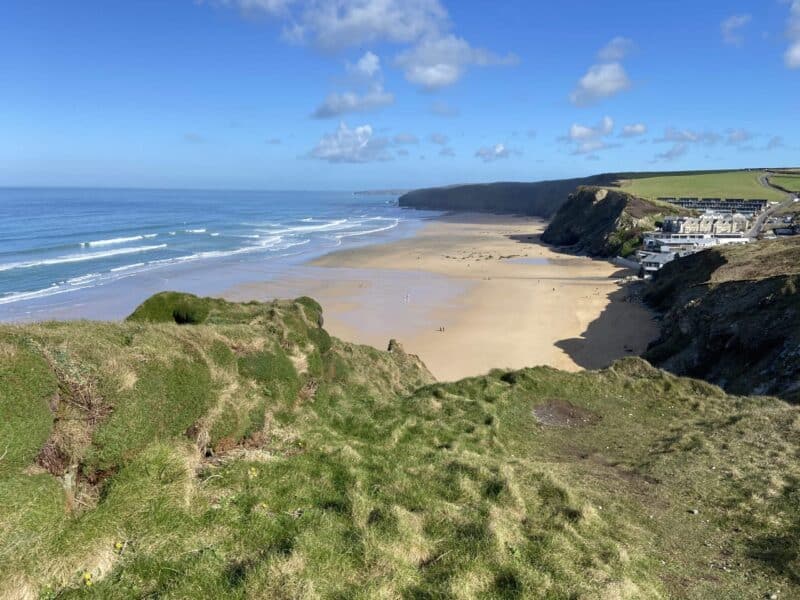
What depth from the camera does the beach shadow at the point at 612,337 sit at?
106 feet

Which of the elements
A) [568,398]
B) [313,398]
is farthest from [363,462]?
[568,398]

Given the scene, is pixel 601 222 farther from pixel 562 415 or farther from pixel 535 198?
pixel 535 198

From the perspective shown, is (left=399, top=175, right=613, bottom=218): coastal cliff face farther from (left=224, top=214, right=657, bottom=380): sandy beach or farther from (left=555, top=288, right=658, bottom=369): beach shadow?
(left=555, top=288, right=658, bottom=369): beach shadow

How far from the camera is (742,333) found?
23.6m

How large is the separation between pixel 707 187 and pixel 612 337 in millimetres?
119037

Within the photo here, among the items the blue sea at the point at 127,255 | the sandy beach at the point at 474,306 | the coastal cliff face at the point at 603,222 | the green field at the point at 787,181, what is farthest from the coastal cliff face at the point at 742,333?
the green field at the point at 787,181

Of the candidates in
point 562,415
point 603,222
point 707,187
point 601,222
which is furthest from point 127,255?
point 707,187

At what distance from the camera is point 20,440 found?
21.9ft

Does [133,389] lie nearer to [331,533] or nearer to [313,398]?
[331,533]

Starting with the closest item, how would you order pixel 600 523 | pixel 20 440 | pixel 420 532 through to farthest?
pixel 20 440
pixel 420 532
pixel 600 523

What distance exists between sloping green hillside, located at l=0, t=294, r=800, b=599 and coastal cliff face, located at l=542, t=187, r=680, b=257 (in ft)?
232

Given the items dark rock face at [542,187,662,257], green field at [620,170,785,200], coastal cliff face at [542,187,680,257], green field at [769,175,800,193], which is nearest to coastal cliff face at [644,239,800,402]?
dark rock face at [542,187,662,257]

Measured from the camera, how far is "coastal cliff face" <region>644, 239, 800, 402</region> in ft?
67.5

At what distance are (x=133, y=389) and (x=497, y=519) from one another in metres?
6.76
